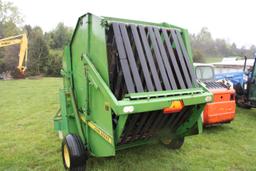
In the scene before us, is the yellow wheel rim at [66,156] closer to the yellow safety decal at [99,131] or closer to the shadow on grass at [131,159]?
the shadow on grass at [131,159]

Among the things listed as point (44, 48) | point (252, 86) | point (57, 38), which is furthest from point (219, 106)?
point (57, 38)

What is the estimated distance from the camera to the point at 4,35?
1374 inches

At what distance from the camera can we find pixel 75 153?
3.57m

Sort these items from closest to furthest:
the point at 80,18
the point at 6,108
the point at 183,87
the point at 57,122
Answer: the point at 183,87, the point at 80,18, the point at 57,122, the point at 6,108

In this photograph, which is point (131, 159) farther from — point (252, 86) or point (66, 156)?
point (252, 86)

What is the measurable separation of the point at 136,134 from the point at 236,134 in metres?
3.53

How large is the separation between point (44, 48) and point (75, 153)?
28100 millimetres

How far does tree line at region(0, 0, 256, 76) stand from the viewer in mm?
28859

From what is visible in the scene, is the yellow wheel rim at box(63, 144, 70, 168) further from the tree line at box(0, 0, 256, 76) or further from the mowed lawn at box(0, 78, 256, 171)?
the tree line at box(0, 0, 256, 76)

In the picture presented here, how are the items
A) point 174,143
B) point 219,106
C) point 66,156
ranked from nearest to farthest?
point 66,156
point 174,143
point 219,106

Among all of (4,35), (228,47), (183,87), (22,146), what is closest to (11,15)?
(4,35)

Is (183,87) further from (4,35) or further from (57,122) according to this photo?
(4,35)

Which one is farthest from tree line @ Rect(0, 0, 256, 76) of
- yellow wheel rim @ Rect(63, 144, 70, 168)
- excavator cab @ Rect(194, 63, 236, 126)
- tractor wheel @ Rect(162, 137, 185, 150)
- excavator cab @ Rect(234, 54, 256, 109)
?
yellow wheel rim @ Rect(63, 144, 70, 168)

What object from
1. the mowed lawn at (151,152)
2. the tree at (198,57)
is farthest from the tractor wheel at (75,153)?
the tree at (198,57)
